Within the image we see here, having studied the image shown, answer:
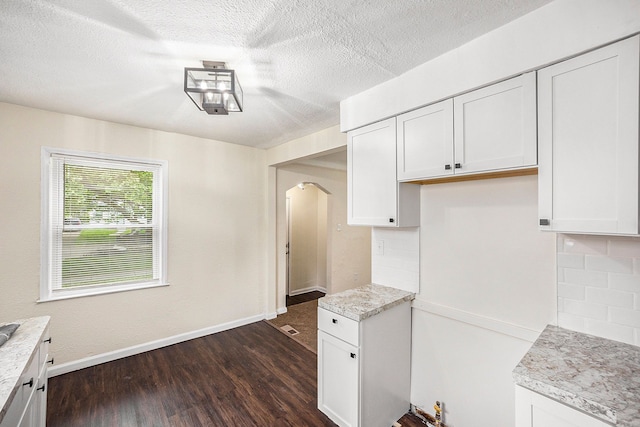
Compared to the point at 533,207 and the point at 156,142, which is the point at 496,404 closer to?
the point at 533,207

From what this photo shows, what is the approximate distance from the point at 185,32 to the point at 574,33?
1.92 m

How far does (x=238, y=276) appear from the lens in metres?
3.83

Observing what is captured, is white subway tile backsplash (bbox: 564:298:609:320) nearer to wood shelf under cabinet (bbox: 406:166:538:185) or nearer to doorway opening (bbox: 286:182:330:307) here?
wood shelf under cabinet (bbox: 406:166:538:185)

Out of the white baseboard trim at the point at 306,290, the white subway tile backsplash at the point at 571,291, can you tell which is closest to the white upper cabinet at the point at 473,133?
the white subway tile backsplash at the point at 571,291

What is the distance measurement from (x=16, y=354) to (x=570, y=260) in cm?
284

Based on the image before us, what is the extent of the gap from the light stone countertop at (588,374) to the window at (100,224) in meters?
3.47

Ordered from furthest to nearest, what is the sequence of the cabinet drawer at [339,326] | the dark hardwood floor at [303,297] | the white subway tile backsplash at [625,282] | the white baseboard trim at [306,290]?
1. the white baseboard trim at [306,290]
2. the dark hardwood floor at [303,297]
3. the cabinet drawer at [339,326]
4. the white subway tile backsplash at [625,282]

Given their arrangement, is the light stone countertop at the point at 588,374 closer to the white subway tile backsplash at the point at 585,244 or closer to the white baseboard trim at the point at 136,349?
the white subway tile backsplash at the point at 585,244

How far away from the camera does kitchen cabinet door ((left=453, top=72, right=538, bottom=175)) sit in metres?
1.39

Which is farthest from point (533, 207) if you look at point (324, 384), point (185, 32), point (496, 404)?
point (185, 32)

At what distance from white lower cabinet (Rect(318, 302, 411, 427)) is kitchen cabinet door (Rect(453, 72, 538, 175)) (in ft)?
3.98

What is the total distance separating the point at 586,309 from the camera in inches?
56.5

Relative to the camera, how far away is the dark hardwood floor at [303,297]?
198 inches

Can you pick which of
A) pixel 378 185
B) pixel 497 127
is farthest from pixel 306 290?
pixel 497 127
